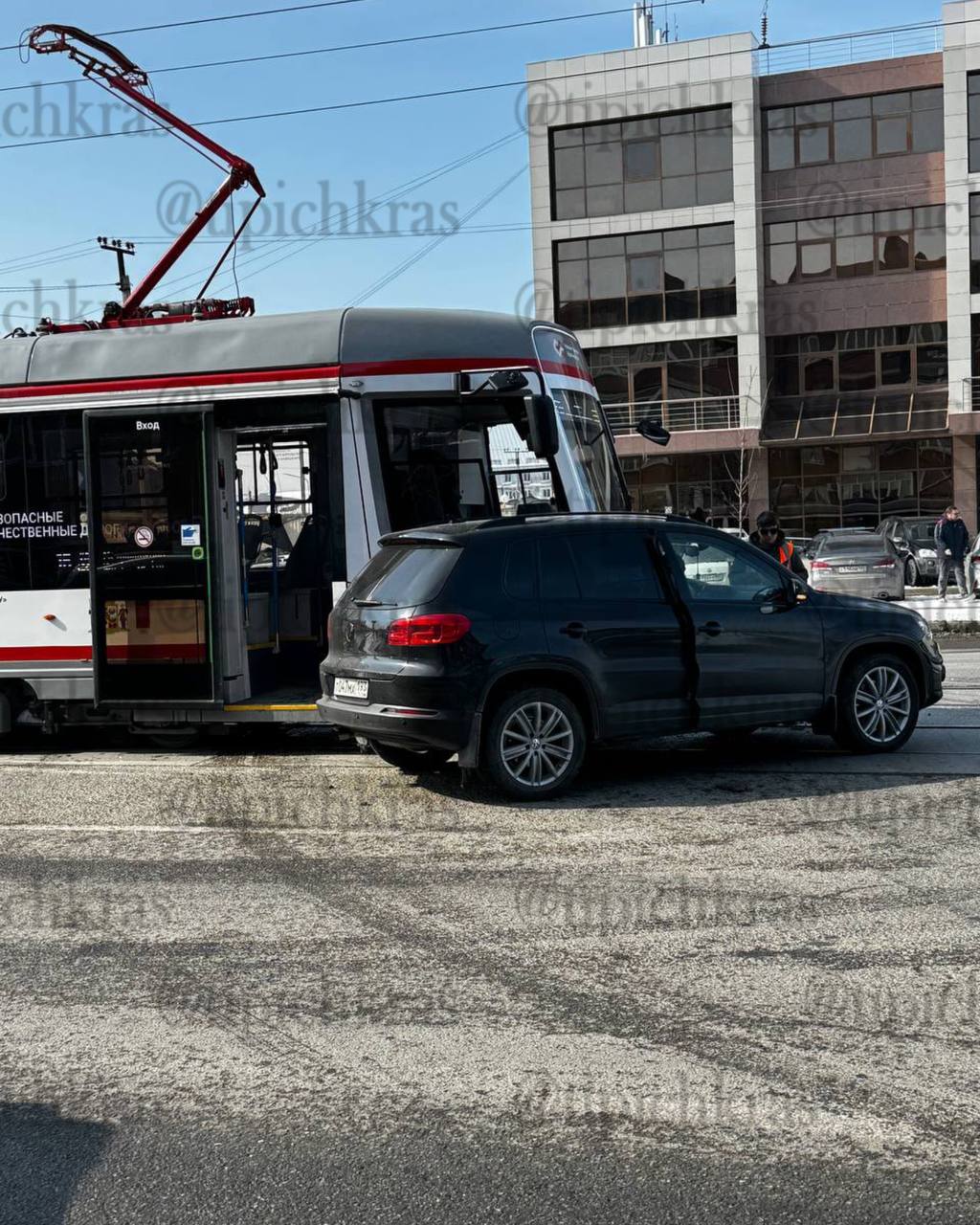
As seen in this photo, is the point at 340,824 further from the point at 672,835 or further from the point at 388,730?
the point at 672,835

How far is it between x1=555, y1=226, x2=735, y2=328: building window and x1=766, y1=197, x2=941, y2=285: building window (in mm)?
1685

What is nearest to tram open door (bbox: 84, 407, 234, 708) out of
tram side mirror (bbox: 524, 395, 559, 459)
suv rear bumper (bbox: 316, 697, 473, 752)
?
suv rear bumper (bbox: 316, 697, 473, 752)

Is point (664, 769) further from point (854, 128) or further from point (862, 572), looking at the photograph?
point (854, 128)

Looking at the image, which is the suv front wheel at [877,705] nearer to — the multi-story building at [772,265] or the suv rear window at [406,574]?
the suv rear window at [406,574]

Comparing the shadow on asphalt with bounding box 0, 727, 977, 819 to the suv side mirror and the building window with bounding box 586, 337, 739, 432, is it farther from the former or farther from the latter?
the building window with bounding box 586, 337, 739, 432

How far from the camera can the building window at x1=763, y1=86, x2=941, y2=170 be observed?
43.5 meters

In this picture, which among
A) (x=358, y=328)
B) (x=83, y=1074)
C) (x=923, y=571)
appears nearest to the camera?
(x=83, y=1074)

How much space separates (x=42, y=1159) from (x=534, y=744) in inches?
201

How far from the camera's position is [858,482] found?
44844 millimetres

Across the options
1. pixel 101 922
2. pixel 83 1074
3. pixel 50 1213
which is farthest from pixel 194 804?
pixel 50 1213

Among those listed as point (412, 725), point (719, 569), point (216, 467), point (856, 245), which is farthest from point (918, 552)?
point (412, 725)

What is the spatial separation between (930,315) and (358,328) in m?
37.5

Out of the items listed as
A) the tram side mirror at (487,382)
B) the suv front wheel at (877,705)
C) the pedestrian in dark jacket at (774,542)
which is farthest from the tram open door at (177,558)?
the pedestrian in dark jacket at (774,542)

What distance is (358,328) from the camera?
10.3 m
